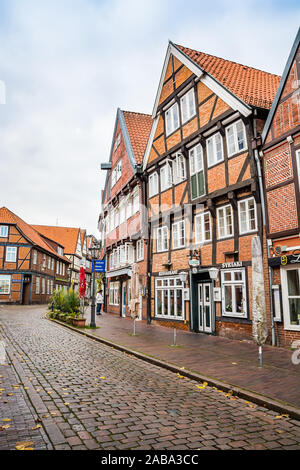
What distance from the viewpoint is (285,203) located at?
434 inches

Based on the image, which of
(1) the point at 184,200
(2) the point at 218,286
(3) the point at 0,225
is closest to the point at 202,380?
(2) the point at 218,286

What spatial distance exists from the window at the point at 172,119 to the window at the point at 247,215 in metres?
6.57

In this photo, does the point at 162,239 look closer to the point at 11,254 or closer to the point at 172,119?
the point at 172,119

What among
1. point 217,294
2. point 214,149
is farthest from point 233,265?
point 214,149

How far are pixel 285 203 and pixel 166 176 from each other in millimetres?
8382

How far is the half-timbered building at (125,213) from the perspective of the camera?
21391 millimetres

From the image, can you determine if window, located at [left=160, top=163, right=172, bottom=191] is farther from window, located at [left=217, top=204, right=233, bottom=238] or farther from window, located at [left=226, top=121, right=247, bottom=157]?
window, located at [left=226, top=121, right=247, bottom=157]

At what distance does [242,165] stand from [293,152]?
2.28m

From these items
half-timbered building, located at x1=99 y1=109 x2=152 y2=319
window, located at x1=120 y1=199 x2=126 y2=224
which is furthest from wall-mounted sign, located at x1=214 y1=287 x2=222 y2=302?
window, located at x1=120 y1=199 x2=126 y2=224

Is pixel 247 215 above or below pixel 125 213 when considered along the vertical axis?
below

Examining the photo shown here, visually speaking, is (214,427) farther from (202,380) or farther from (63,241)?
(63,241)

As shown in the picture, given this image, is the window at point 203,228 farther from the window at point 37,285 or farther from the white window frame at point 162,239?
the window at point 37,285

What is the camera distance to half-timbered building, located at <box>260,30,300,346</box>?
10641 millimetres

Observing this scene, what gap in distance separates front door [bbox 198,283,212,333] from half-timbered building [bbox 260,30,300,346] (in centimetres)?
379
